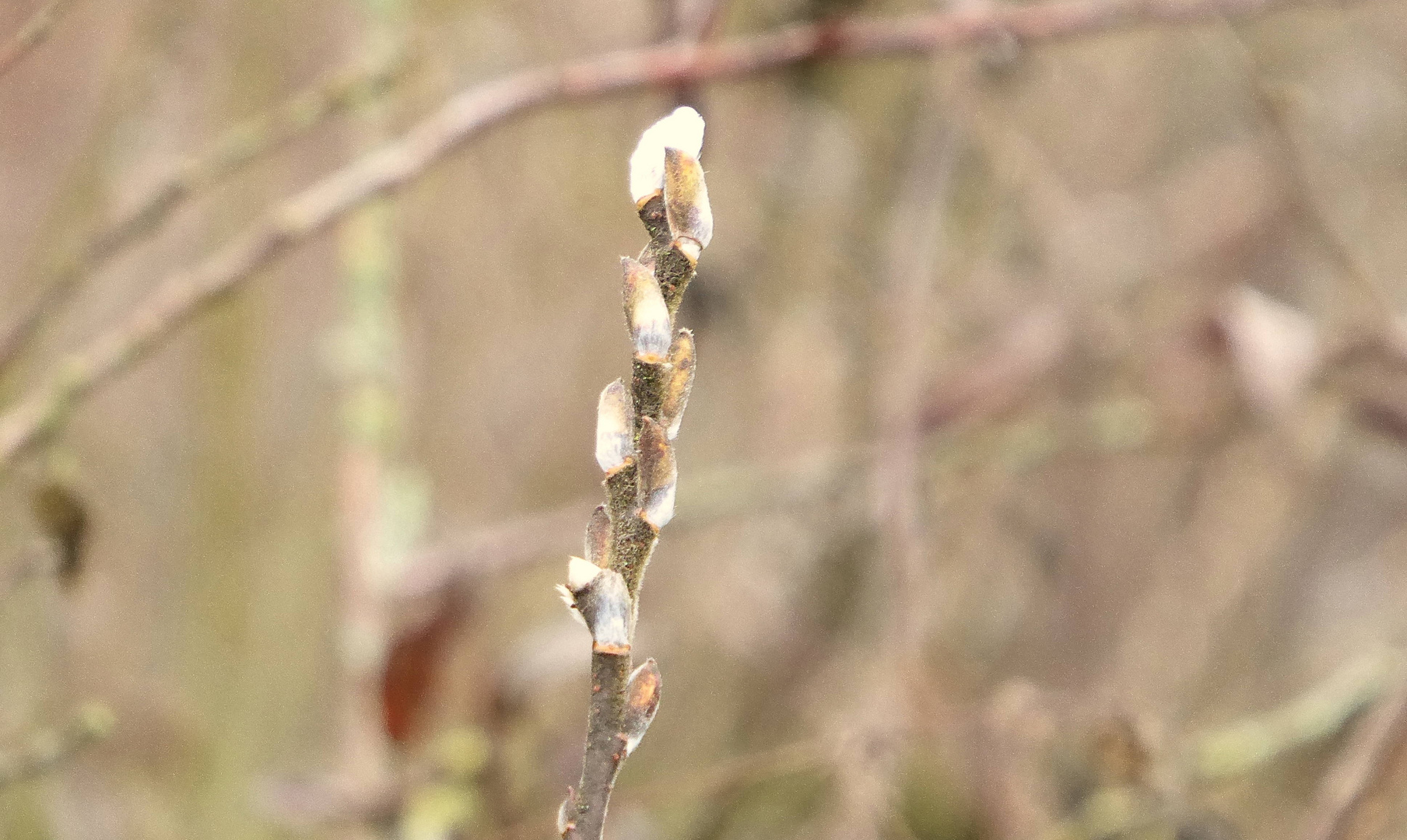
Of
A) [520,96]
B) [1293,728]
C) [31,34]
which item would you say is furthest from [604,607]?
[1293,728]

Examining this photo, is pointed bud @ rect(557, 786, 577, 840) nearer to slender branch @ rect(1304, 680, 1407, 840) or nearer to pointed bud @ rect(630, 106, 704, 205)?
pointed bud @ rect(630, 106, 704, 205)

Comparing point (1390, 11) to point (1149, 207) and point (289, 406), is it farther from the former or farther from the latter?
point (289, 406)

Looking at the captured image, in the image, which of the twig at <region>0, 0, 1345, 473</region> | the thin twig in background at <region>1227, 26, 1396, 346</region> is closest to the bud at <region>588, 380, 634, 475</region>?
the twig at <region>0, 0, 1345, 473</region>

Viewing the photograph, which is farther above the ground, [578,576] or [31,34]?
[31,34]

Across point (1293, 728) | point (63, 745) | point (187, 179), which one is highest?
point (187, 179)

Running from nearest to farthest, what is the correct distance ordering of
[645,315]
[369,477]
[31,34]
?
[645,315] < [31,34] < [369,477]

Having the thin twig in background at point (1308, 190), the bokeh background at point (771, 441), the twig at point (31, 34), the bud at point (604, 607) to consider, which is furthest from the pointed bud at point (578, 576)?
the thin twig in background at point (1308, 190)

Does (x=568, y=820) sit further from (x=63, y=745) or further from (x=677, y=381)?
(x=63, y=745)
